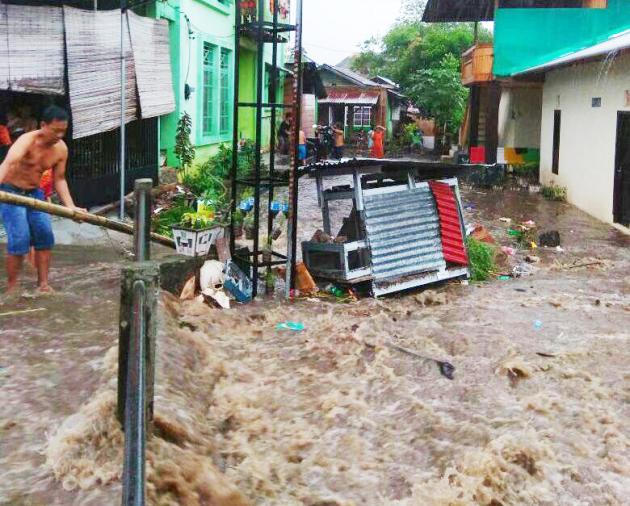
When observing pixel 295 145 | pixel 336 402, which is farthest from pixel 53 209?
pixel 295 145

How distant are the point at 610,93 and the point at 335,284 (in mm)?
8304

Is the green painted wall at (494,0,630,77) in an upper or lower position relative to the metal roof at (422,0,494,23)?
lower

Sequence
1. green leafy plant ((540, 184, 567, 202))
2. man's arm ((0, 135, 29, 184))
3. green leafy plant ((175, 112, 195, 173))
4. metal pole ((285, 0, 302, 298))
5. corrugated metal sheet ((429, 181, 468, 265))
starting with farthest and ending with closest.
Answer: green leafy plant ((540, 184, 567, 202)) → green leafy plant ((175, 112, 195, 173)) → corrugated metal sheet ((429, 181, 468, 265)) → metal pole ((285, 0, 302, 298)) → man's arm ((0, 135, 29, 184))

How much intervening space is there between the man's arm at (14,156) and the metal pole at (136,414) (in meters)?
3.17

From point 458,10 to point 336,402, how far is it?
22357 millimetres

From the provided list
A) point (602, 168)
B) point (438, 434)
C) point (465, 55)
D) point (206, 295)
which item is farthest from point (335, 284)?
point (465, 55)

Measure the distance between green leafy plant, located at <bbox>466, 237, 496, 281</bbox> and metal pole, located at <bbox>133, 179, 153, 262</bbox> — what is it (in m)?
6.43

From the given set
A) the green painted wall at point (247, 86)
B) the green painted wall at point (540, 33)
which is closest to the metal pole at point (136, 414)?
the green painted wall at point (247, 86)

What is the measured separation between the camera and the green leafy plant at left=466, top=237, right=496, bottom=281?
32.1ft

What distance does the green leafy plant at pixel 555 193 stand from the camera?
57.7ft

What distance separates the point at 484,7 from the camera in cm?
2523

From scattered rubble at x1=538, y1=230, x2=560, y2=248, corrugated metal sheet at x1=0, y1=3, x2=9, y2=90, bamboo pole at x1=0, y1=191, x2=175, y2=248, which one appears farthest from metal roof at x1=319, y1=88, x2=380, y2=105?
bamboo pole at x1=0, y1=191, x2=175, y2=248

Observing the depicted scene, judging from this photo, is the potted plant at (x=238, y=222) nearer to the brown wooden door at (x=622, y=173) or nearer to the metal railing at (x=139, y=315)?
the metal railing at (x=139, y=315)

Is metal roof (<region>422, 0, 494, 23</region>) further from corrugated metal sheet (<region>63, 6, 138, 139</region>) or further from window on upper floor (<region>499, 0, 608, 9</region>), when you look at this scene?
corrugated metal sheet (<region>63, 6, 138, 139</region>)
